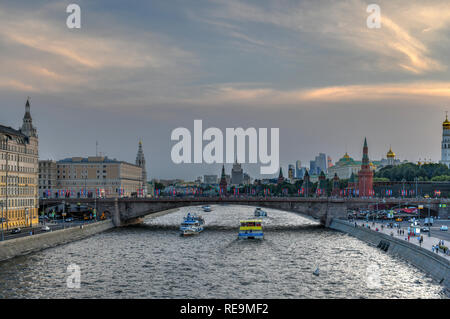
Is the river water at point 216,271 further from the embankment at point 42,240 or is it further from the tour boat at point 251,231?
the tour boat at point 251,231

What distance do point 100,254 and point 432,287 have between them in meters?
49.6

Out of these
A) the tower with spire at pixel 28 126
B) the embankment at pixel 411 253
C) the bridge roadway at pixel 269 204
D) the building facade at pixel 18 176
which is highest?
the tower with spire at pixel 28 126

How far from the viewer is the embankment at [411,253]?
62688 mm

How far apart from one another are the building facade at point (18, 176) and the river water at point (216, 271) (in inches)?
584

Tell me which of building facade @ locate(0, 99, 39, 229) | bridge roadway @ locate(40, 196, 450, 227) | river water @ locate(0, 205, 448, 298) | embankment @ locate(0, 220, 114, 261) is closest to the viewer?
river water @ locate(0, 205, 448, 298)

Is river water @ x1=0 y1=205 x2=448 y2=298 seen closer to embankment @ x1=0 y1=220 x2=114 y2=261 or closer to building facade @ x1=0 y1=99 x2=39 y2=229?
embankment @ x1=0 y1=220 x2=114 y2=261


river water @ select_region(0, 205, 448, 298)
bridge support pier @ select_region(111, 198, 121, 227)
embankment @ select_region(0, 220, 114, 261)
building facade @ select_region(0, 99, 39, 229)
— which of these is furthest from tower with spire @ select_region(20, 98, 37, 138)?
bridge support pier @ select_region(111, 198, 121, 227)

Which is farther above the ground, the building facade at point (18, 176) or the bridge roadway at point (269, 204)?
the building facade at point (18, 176)

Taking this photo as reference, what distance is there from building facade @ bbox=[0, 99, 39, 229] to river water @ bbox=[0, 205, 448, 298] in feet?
48.6

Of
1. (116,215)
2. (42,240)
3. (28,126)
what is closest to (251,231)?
(42,240)

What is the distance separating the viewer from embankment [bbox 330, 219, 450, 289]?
62.7 metres

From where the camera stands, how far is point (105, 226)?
13388 centimetres

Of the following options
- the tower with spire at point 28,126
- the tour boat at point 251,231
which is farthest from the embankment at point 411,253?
the tower with spire at point 28,126

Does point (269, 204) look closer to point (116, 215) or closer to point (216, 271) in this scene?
point (116, 215)
